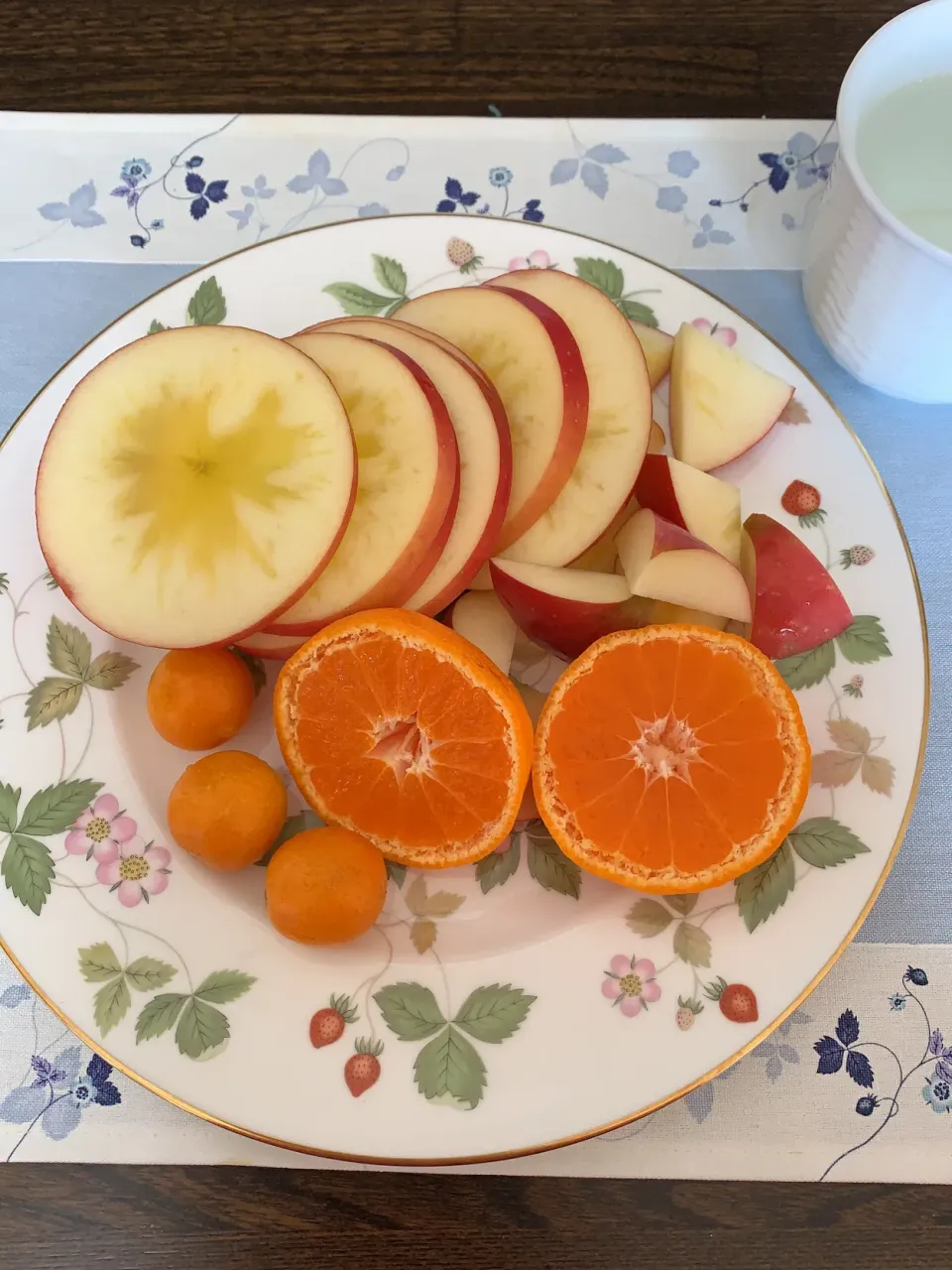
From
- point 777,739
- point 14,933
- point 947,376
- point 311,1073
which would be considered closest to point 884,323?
point 947,376

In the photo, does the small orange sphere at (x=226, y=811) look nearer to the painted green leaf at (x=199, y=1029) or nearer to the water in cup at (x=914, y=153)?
the painted green leaf at (x=199, y=1029)

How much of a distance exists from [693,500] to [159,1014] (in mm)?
708

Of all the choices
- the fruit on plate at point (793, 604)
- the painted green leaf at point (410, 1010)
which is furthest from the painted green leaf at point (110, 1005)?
the fruit on plate at point (793, 604)

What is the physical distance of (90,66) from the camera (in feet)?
4.41

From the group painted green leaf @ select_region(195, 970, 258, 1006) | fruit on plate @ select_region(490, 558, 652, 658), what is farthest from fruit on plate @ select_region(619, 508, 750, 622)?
painted green leaf @ select_region(195, 970, 258, 1006)

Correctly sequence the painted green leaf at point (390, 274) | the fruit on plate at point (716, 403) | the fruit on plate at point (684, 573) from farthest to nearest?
1. the painted green leaf at point (390, 274)
2. the fruit on plate at point (716, 403)
3. the fruit on plate at point (684, 573)

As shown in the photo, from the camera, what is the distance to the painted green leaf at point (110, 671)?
0.98 m

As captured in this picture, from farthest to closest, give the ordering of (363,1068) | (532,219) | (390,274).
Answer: (532,219) → (390,274) → (363,1068)

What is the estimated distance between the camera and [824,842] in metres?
0.88

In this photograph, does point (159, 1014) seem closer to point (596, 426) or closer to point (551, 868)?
point (551, 868)

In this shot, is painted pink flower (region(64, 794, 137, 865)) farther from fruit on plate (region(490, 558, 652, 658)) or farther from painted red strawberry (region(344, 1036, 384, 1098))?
fruit on plate (region(490, 558, 652, 658))

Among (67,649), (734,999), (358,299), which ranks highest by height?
(358,299)

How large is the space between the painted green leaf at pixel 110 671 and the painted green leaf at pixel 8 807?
0.13 m

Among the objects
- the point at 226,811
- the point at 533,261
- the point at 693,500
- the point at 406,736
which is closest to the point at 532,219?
the point at 533,261
